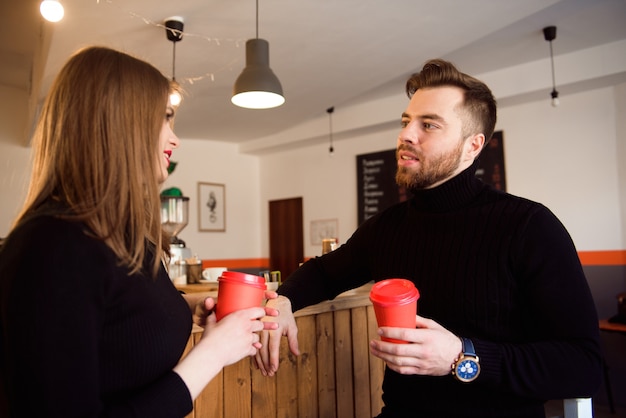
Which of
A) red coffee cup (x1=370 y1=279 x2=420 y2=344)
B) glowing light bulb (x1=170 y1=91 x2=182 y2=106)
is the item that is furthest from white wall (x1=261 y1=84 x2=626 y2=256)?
glowing light bulb (x1=170 y1=91 x2=182 y2=106)

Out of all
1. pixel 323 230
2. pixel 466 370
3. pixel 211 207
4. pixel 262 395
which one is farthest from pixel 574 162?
pixel 211 207

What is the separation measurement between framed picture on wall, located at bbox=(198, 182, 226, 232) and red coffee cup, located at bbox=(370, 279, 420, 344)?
6380 millimetres

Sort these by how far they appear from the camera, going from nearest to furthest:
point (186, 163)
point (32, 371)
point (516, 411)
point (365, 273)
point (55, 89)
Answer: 1. point (32, 371)
2. point (55, 89)
3. point (516, 411)
4. point (365, 273)
5. point (186, 163)

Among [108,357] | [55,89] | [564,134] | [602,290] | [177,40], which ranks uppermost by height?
[177,40]

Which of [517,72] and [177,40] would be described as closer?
[177,40]

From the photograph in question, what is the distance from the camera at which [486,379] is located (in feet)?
3.87

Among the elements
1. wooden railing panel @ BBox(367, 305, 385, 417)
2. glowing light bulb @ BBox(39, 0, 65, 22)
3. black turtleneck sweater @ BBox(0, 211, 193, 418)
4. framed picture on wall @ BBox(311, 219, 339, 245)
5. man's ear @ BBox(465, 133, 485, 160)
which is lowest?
wooden railing panel @ BBox(367, 305, 385, 417)

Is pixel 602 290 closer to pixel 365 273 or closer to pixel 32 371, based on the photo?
pixel 365 273

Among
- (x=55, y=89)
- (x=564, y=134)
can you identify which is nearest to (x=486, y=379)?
(x=55, y=89)

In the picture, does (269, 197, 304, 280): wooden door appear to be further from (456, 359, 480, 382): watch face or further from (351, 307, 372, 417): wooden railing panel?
(456, 359, 480, 382): watch face

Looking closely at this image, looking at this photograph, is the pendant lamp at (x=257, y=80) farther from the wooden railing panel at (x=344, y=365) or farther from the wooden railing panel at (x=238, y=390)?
the wooden railing panel at (x=238, y=390)

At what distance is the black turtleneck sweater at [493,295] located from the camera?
120 cm

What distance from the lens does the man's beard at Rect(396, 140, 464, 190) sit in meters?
1.52

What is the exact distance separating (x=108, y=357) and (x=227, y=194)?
688 cm
